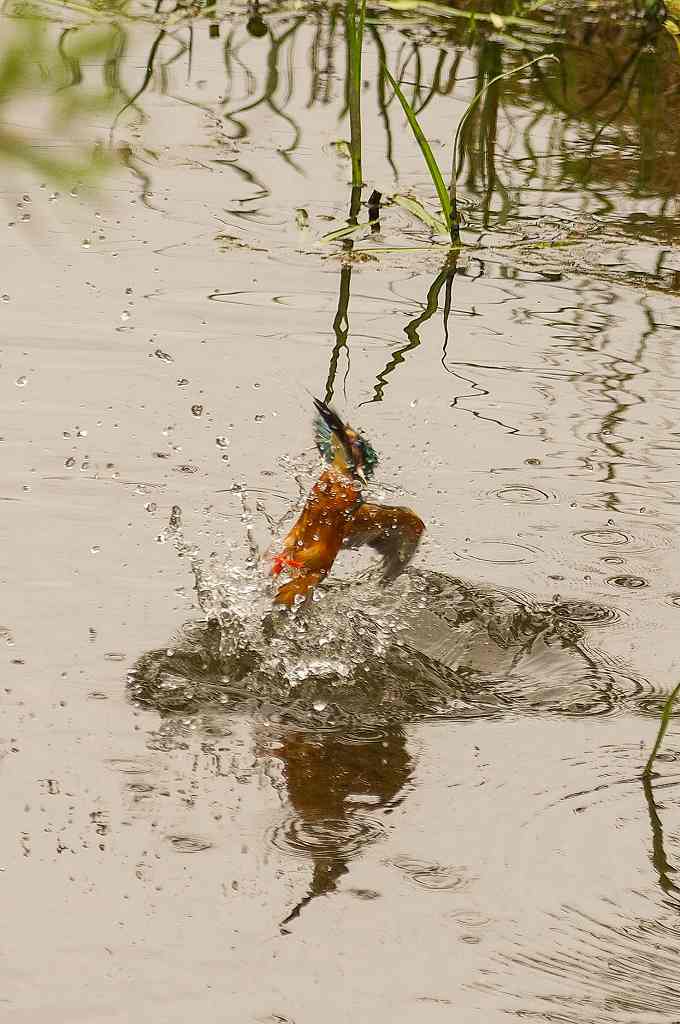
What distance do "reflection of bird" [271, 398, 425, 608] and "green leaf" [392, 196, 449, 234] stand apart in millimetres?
2382

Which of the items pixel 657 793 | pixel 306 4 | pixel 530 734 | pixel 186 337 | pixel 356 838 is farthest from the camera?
pixel 306 4

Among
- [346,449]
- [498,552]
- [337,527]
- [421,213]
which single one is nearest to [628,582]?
[498,552]

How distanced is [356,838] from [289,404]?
1.88 metres

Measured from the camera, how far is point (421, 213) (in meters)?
5.46

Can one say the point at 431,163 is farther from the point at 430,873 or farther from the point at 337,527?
the point at 430,873

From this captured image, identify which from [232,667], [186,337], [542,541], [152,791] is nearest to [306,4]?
[186,337]

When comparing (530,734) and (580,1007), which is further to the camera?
(530,734)

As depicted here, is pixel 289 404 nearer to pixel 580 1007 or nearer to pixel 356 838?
pixel 356 838

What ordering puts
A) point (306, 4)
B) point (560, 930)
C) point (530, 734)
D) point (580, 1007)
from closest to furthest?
1. point (580, 1007)
2. point (560, 930)
3. point (530, 734)
4. point (306, 4)

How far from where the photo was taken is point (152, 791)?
2711 millimetres

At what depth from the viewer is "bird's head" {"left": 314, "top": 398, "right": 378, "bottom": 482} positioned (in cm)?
301

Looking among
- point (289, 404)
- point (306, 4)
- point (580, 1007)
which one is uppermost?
point (306, 4)

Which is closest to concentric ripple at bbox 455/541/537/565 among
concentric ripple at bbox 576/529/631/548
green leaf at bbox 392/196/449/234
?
concentric ripple at bbox 576/529/631/548

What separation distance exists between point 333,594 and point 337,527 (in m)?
0.34
